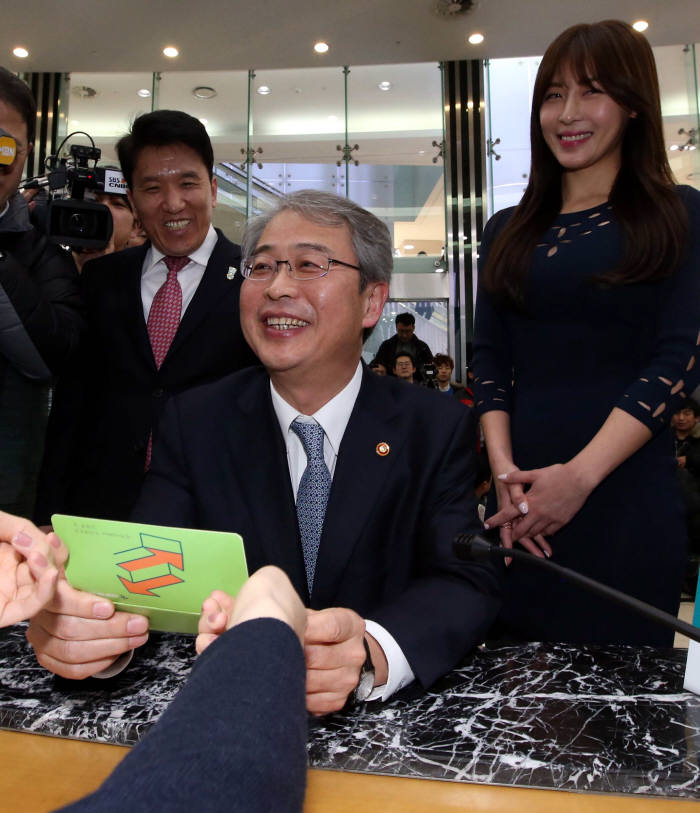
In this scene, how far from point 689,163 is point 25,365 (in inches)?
319

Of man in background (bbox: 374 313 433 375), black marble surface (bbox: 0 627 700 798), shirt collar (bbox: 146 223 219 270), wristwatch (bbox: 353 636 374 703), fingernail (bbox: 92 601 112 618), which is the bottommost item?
black marble surface (bbox: 0 627 700 798)

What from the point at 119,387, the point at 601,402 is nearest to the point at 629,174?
the point at 601,402

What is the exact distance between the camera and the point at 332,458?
1.41m

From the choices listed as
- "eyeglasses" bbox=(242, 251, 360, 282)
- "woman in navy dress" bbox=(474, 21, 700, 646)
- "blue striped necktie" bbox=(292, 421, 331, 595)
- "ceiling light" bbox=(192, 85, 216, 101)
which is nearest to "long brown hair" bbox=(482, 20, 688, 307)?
"woman in navy dress" bbox=(474, 21, 700, 646)

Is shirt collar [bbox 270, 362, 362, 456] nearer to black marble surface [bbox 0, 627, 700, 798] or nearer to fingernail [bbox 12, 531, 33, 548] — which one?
black marble surface [bbox 0, 627, 700, 798]

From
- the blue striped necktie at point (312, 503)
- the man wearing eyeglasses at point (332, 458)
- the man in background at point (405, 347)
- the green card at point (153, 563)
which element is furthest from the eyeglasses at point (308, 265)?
the man in background at point (405, 347)

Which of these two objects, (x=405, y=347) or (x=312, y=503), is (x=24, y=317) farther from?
(x=405, y=347)

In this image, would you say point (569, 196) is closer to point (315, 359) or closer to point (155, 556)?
point (315, 359)

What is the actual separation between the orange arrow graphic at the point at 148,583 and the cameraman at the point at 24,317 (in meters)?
1.14

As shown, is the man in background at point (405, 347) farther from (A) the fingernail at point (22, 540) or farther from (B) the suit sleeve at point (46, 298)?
(A) the fingernail at point (22, 540)

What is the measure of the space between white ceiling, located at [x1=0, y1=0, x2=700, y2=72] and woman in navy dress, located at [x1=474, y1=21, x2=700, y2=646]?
18.5 feet

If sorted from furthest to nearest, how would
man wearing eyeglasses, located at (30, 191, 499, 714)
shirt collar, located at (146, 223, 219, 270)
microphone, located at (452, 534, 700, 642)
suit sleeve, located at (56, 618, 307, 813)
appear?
shirt collar, located at (146, 223, 219, 270), man wearing eyeglasses, located at (30, 191, 499, 714), microphone, located at (452, 534, 700, 642), suit sleeve, located at (56, 618, 307, 813)

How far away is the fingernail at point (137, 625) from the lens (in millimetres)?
936

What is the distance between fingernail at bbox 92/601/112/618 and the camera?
92cm
